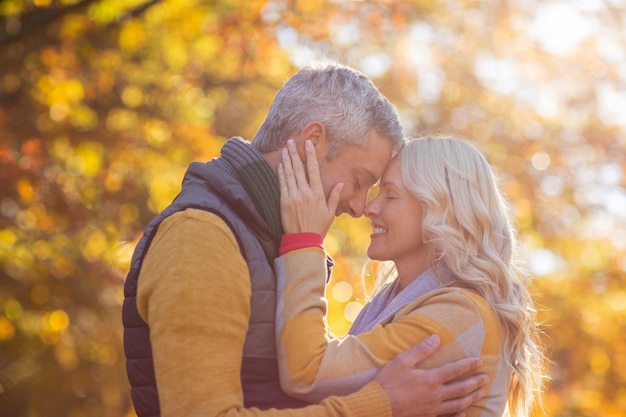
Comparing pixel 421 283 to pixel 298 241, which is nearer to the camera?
pixel 298 241

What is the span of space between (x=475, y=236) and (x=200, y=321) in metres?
1.30

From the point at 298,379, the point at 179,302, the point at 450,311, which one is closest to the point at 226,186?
the point at 179,302

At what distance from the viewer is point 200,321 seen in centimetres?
242

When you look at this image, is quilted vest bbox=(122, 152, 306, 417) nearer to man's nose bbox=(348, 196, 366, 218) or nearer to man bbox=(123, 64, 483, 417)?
man bbox=(123, 64, 483, 417)

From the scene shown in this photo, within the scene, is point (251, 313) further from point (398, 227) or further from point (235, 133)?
point (235, 133)

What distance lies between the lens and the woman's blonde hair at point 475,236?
3.10 metres

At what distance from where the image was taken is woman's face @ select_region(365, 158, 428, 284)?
3.34 m

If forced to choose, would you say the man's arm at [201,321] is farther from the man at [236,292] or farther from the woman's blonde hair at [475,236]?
the woman's blonde hair at [475,236]

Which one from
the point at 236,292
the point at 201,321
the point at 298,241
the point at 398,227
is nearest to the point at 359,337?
the point at 298,241

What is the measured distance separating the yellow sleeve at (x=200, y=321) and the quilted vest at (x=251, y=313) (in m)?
0.07

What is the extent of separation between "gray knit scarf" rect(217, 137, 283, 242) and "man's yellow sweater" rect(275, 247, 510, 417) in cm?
18

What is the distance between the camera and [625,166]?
9.91m

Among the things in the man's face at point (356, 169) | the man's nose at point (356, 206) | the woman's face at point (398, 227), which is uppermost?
the man's face at point (356, 169)

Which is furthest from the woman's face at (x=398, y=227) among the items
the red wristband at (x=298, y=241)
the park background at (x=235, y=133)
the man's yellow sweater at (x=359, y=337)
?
the park background at (x=235, y=133)
